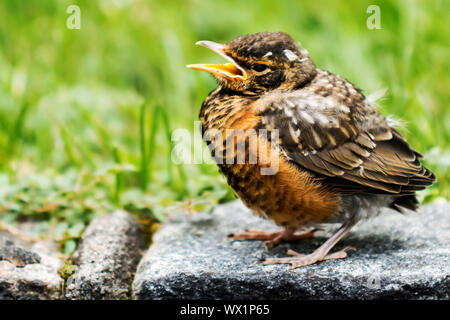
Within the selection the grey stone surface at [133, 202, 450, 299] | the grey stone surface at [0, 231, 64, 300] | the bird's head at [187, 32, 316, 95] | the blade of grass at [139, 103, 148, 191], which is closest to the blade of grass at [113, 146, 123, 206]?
the blade of grass at [139, 103, 148, 191]

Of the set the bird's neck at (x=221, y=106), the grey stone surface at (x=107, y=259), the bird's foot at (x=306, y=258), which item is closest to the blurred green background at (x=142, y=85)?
the grey stone surface at (x=107, y=259)

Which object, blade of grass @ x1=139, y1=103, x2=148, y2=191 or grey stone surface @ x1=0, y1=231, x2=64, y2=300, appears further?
blade of grass @ x1=139, y1=103, x2=148, y2=191

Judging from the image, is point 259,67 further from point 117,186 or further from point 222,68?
point 117,186

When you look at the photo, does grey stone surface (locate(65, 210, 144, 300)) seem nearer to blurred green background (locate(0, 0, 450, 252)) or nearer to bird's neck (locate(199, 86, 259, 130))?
blurred green background (locate(0, 0, 450, 252))

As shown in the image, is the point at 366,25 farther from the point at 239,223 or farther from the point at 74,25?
the point at 239,223

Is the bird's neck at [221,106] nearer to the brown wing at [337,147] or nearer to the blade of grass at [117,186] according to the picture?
the brown wing at [337,147]
